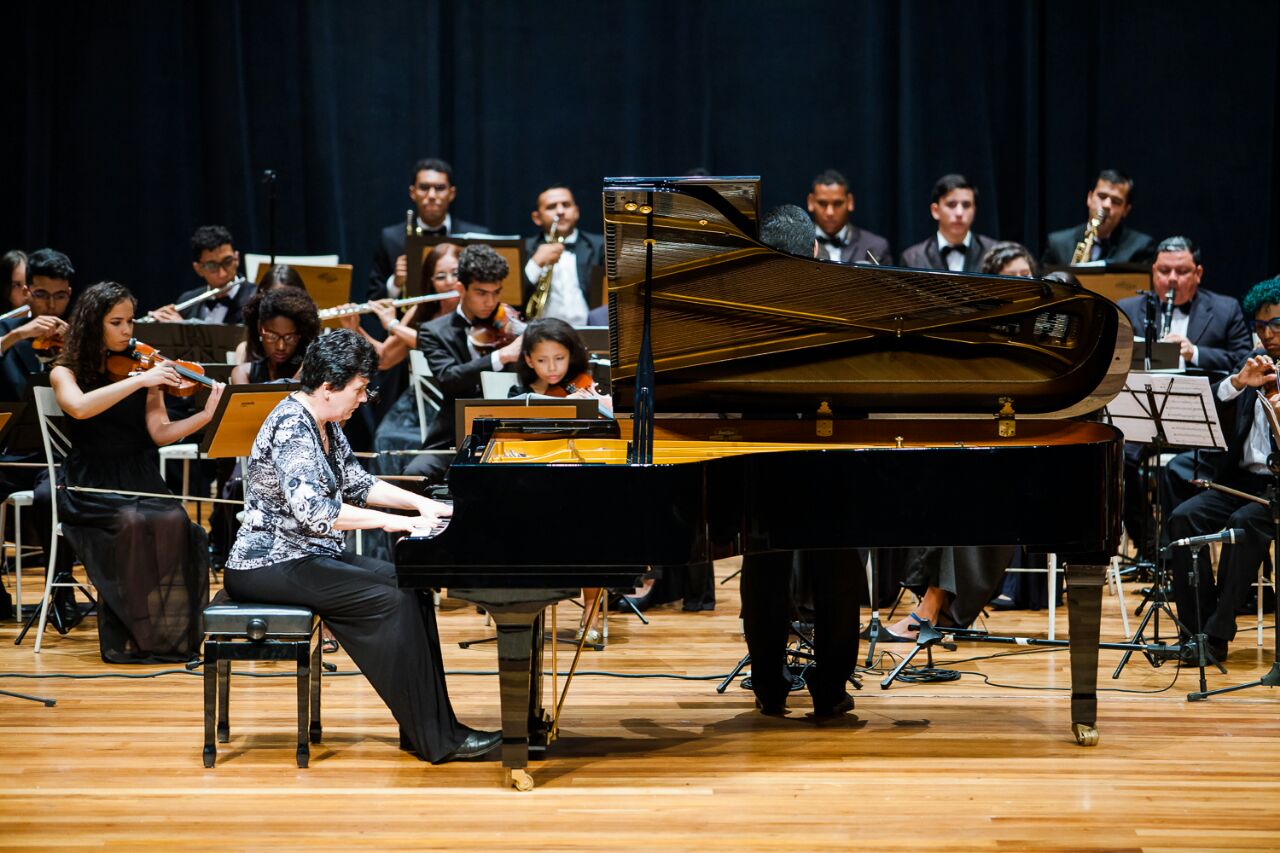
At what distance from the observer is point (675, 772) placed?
13.0 feet

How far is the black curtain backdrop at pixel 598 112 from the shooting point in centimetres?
847

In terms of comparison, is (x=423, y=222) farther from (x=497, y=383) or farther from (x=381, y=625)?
(x=381, y=625)

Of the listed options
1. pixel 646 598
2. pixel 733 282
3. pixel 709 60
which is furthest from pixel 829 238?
pixel 733 282

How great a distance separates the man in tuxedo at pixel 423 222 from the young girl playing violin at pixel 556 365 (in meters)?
2.14

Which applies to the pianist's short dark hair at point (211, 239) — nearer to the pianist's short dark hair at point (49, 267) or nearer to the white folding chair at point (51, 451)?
the pianist's short dark hair at point (49, 267)

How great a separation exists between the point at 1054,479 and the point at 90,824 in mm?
2622

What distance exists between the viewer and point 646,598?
6348mm

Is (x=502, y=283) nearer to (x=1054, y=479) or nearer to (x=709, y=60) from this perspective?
(x=709, y=60)

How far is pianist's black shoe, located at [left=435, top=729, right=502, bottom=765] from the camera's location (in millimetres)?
4059

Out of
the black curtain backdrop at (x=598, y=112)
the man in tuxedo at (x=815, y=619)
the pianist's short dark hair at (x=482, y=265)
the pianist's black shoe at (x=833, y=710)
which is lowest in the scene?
the pianist's black shoe at (x=833, y=710)

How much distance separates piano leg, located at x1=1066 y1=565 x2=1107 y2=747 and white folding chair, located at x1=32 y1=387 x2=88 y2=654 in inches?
143

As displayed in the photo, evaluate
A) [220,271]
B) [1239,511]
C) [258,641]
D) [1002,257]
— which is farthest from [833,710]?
[220,271]

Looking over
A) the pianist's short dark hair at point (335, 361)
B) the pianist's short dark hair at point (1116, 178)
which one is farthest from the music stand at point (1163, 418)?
the pianist's short dark hair at point (335, 361)

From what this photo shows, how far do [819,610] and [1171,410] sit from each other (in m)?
1.79
